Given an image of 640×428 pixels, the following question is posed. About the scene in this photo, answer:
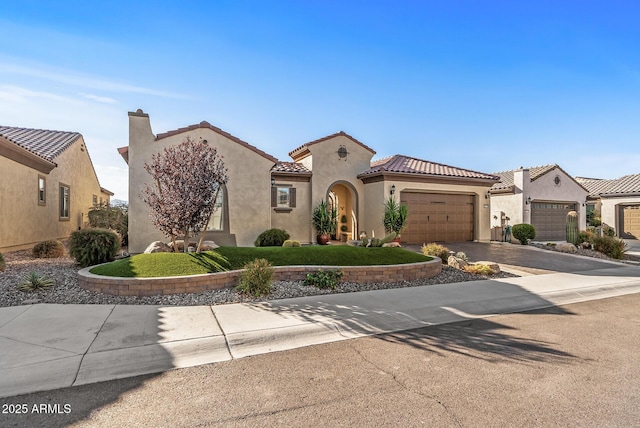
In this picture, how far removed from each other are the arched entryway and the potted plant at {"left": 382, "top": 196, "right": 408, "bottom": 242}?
6.46 ft

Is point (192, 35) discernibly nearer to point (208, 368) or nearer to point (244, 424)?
point (208, 368)

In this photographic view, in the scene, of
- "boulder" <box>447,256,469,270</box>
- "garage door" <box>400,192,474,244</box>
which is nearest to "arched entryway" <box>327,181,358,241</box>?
"garage door" <box>400,192,474,244</box>

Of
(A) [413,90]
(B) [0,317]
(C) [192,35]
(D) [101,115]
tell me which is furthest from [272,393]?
(A) [413,90]

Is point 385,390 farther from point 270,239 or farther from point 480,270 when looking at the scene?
point 270,239

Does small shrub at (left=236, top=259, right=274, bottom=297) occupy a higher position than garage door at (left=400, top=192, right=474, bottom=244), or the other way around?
garage door at (left=400, top=192, right=474, bottom=244)

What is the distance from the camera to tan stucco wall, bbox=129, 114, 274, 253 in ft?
41.6

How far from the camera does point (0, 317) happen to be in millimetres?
5582

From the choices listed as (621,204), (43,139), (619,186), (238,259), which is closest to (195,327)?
(238,259)

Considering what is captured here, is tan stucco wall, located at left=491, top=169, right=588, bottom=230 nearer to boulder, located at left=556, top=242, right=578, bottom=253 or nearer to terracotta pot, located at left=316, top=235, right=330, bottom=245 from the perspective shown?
boulder, located at left=556, top=242, right=578, bottom=253

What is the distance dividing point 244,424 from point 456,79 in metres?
15.4

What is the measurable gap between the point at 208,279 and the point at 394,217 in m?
10.2

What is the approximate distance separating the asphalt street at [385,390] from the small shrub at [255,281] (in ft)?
9.16

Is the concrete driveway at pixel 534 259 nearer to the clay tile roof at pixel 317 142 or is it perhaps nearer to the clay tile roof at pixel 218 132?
the clay tile roof at pixel 317 142

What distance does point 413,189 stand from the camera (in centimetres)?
1709
